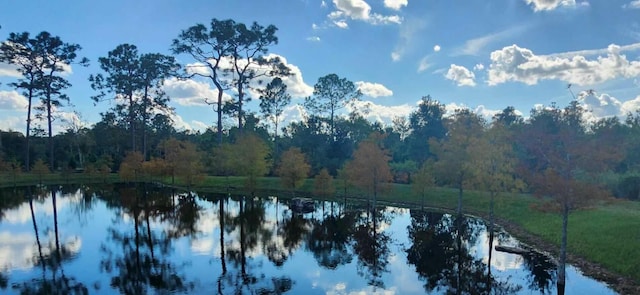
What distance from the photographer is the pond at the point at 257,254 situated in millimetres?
21547

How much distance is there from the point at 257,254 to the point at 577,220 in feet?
78.6

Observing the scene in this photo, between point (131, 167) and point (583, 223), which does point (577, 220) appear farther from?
point (131, 167)

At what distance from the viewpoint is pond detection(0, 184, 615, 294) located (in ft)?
70.7

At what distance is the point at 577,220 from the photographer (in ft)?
109

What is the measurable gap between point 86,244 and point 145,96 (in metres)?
59.5

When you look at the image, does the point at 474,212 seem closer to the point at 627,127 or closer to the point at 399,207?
the point at 399,207

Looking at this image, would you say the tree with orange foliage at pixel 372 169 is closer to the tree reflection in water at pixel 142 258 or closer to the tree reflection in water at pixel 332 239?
the tree reflection in water at pixel 332 239

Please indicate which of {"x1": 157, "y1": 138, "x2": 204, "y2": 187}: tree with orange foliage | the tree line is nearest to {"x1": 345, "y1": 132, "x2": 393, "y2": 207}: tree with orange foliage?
the tree line

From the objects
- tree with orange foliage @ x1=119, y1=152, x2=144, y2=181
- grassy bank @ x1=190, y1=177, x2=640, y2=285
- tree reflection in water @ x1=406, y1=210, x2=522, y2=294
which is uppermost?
tree with orange foliage @ x1=119, y1=152, x2=144, y2=181

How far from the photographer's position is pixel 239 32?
67812 mm

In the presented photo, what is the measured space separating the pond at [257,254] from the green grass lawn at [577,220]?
238 centimetres

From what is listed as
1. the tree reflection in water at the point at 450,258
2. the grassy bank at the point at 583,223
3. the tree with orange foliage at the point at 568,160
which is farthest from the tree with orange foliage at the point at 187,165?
the tree with orange foliage at the point at 568,160

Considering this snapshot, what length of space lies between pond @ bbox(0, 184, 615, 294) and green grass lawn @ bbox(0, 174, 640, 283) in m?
2.38

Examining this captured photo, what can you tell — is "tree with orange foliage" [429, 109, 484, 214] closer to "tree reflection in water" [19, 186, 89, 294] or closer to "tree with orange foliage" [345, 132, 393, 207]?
"tree with orange foliage" [345, 132, 393, 207]
